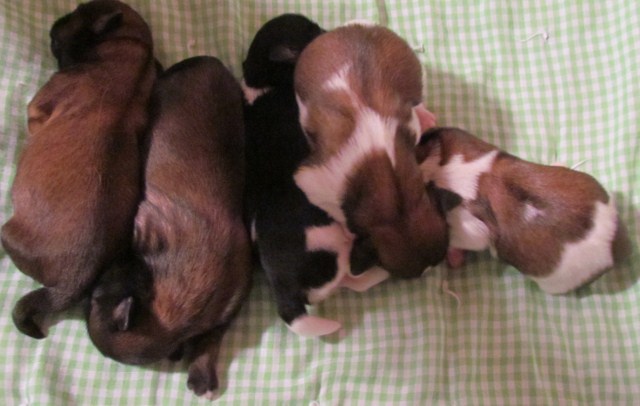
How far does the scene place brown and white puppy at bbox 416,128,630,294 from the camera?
191 cm

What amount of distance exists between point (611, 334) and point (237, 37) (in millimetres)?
1552

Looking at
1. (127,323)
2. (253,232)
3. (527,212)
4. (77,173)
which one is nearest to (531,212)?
(527,212)

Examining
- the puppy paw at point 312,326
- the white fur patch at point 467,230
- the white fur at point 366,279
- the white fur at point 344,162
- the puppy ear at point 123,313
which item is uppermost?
the white fur at point 344,162

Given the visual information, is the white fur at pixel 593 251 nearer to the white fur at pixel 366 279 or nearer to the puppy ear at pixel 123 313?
the white fur at pixel 366 279

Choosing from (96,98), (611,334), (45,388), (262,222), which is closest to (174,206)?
(262,222)

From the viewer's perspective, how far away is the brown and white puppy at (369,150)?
6.20 feet

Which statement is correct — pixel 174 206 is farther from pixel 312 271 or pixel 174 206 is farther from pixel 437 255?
pixel 437 255

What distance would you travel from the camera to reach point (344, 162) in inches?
75.4

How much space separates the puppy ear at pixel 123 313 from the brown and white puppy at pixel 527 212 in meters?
0.97

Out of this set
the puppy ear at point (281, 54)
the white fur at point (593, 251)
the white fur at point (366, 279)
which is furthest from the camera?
the puppy ear at point (281, 54)

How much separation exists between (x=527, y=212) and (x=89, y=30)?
4.75ft

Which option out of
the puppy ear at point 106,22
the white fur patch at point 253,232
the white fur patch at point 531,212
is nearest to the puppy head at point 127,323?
the white fur patch at point 253,232

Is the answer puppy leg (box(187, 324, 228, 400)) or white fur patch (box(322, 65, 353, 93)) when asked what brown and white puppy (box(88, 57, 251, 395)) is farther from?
white fur patch (box(322, 65, 353, 93))

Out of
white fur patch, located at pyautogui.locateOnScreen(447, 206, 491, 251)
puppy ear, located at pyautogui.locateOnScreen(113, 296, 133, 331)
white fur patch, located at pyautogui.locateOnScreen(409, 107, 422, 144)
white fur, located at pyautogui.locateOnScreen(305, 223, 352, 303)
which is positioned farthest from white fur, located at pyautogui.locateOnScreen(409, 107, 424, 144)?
puppy ear, located at pyautogui.locateOnScreen(113, 296, 133, 331)
